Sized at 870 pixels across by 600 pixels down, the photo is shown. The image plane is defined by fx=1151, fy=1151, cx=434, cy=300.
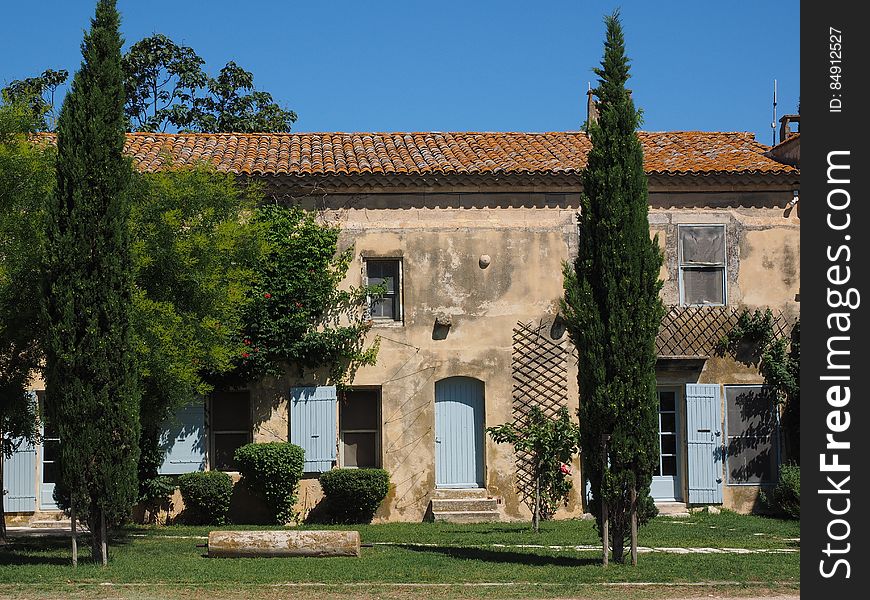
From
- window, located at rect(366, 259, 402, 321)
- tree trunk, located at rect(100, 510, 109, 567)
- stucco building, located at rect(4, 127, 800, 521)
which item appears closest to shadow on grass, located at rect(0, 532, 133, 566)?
tree trunk, located at rect(100, 510, 109, 567)

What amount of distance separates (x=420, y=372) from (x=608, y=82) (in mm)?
8043

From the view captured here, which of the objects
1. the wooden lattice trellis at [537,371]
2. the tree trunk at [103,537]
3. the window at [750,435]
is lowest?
the tree trunk at [103,537]

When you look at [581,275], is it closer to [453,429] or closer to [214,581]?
[214,581]

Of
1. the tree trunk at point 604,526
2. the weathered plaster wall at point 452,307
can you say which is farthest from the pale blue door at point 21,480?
the tree trunk at point 604,526

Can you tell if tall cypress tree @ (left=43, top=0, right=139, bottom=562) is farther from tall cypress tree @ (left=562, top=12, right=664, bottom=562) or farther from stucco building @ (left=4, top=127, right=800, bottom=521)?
stucco building @ (left=4, top=127, right=800, bottom=521)

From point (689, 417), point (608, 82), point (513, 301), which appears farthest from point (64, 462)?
point (689, 417)

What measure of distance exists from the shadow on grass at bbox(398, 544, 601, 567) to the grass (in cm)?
1

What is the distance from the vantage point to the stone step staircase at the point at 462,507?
19.9m

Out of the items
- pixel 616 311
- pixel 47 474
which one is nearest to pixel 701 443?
pixel 616 311

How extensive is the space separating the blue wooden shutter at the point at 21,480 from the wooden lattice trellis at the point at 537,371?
8361 millimetres

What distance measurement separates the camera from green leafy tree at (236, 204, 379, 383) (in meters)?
19.9

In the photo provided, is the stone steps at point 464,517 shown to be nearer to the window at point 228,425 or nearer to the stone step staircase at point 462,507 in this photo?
the stone step staircase at point 462,507

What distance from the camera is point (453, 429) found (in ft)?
67.9

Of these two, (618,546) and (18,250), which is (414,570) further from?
(18,250)
